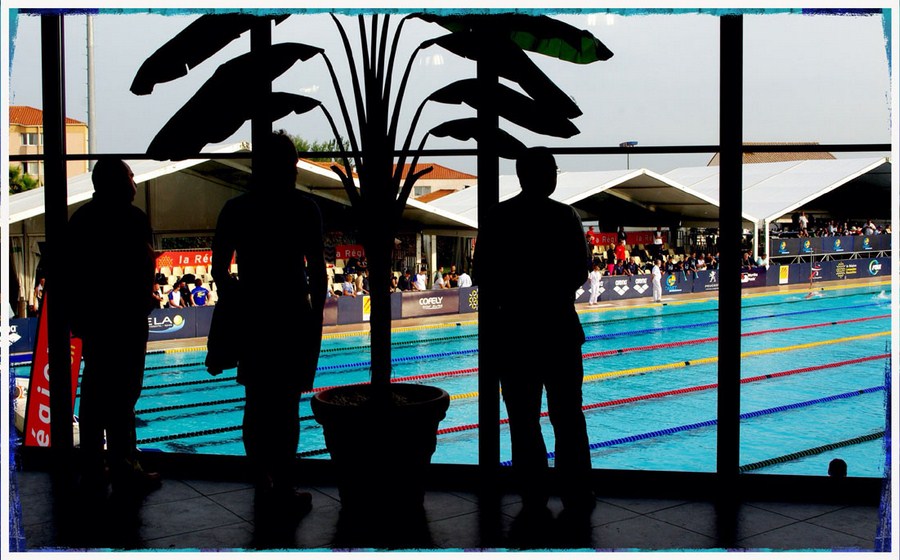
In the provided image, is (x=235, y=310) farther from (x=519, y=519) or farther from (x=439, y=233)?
(x=439, y=233)

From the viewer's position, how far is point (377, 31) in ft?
11.3

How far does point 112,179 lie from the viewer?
353cm

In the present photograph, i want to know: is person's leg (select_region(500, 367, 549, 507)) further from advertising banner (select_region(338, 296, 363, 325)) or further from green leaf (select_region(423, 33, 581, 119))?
advertising banner (select_region(338, 296, 363, 325))

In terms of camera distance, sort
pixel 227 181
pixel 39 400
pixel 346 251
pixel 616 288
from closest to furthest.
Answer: pixel 39 400
pixel 227 181
pixel 616 288
pixel 346 251

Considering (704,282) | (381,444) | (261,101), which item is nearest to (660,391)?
(381,444)

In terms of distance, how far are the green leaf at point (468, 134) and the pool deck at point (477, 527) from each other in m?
1.47

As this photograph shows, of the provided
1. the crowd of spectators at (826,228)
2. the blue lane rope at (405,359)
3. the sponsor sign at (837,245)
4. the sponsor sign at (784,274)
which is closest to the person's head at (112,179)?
the blue lane rope at (405,359)

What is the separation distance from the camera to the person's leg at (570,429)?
3.34 metres

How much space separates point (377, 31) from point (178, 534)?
6.92 feet

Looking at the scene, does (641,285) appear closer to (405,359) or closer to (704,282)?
(704,282)

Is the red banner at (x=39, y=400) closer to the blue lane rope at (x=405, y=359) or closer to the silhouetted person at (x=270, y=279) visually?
the silhouetted person at (x=270, y=279)

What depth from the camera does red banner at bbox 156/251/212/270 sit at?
59.8ft

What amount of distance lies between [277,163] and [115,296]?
3.06 ft

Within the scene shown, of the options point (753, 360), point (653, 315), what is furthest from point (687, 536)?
point (653, 315)
